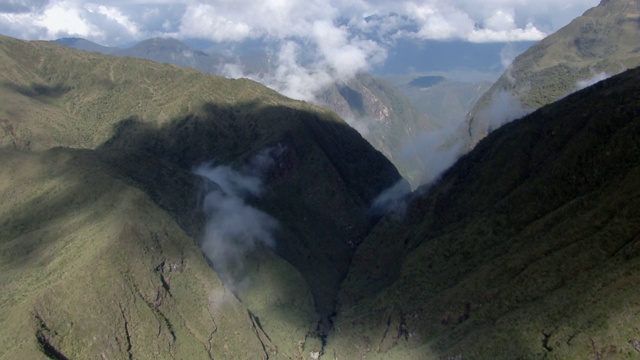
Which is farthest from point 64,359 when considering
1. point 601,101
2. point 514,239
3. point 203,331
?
point 601,101

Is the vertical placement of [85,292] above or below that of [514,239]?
above

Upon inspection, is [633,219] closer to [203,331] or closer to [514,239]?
[514,239]

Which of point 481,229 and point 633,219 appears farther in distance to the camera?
point 481,229

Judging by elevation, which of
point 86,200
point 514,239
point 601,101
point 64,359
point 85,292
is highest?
point 86,200

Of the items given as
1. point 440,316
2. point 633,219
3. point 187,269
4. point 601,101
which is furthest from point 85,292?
point 601,101

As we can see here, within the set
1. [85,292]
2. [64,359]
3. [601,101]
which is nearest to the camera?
[64,359]

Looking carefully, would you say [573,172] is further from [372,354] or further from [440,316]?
[372,354]

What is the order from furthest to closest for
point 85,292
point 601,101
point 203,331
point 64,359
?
point 601,101
point 203,331
point 85,292
point 64,359
